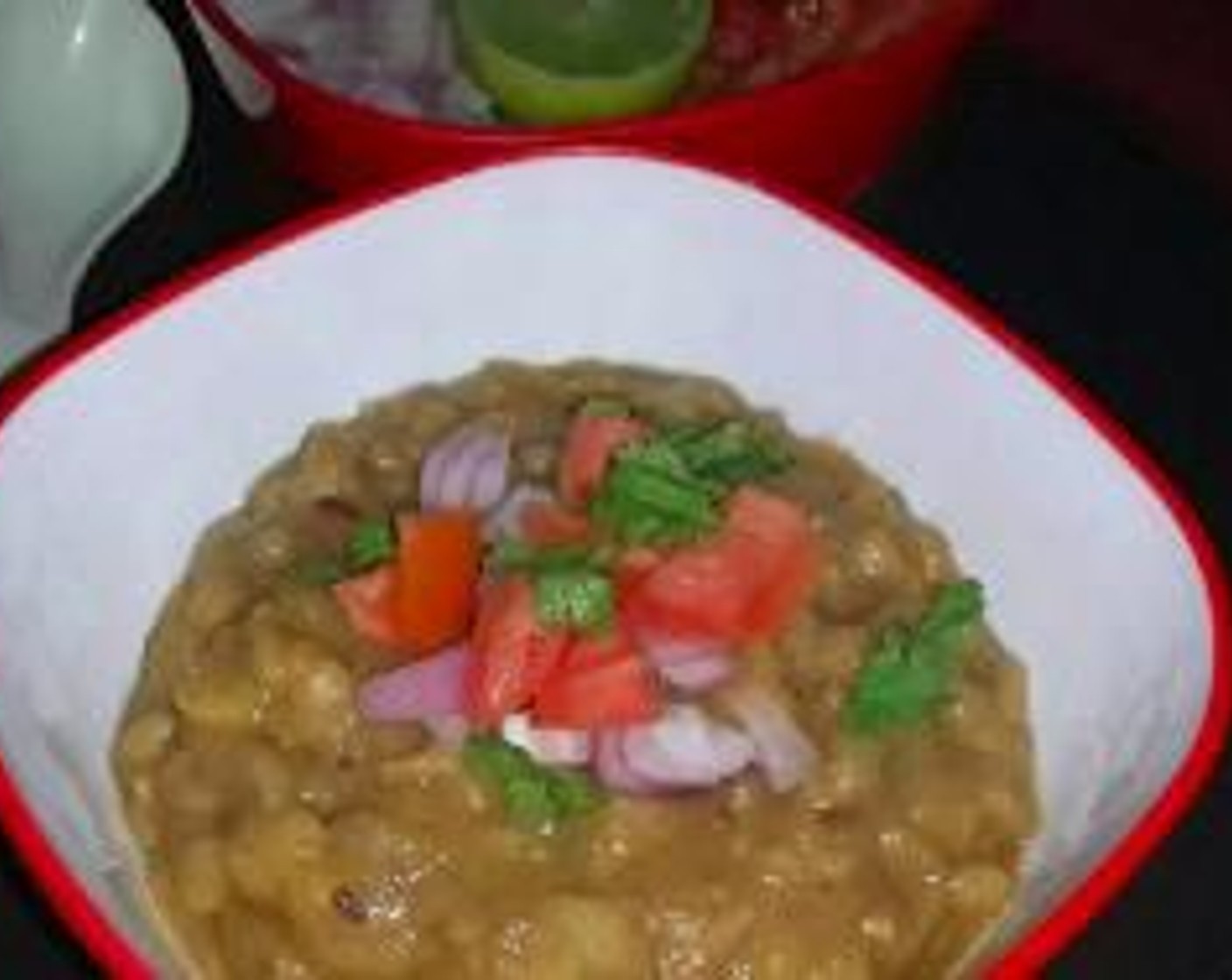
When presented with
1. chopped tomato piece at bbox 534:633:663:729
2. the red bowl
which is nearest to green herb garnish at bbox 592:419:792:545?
chopped tomato piece at bbox 534:633:663:729

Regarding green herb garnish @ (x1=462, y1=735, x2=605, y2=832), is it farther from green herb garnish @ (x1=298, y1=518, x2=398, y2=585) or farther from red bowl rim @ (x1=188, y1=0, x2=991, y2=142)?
red bowl rim @ (x1=188, y1=0, x2=991, y2=142)

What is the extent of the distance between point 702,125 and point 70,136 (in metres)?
0.57

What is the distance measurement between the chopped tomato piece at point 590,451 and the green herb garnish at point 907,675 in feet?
0.76

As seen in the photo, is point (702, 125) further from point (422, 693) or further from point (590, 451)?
point (422, 693)

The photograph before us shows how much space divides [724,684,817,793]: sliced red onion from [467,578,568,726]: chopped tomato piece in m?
0.13

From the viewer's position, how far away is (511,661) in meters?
1.72

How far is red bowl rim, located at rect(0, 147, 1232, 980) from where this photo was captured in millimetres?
1588

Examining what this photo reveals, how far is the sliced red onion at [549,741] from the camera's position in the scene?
172 centimetres

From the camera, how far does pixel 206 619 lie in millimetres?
1856

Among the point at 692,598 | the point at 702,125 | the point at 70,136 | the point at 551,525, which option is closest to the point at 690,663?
the point at 692,598

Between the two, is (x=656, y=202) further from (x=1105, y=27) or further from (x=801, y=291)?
(x=1105, y=27)

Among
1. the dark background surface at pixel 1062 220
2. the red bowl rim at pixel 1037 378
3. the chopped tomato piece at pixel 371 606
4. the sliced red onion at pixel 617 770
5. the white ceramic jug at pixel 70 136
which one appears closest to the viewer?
the red bowl rim at pixel 1037 378

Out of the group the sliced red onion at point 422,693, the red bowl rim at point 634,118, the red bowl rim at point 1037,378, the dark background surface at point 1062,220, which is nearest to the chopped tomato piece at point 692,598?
the sliced red onion at point 422,693

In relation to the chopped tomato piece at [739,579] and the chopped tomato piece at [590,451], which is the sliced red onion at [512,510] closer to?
the chopped tomato piece at [590,451]
